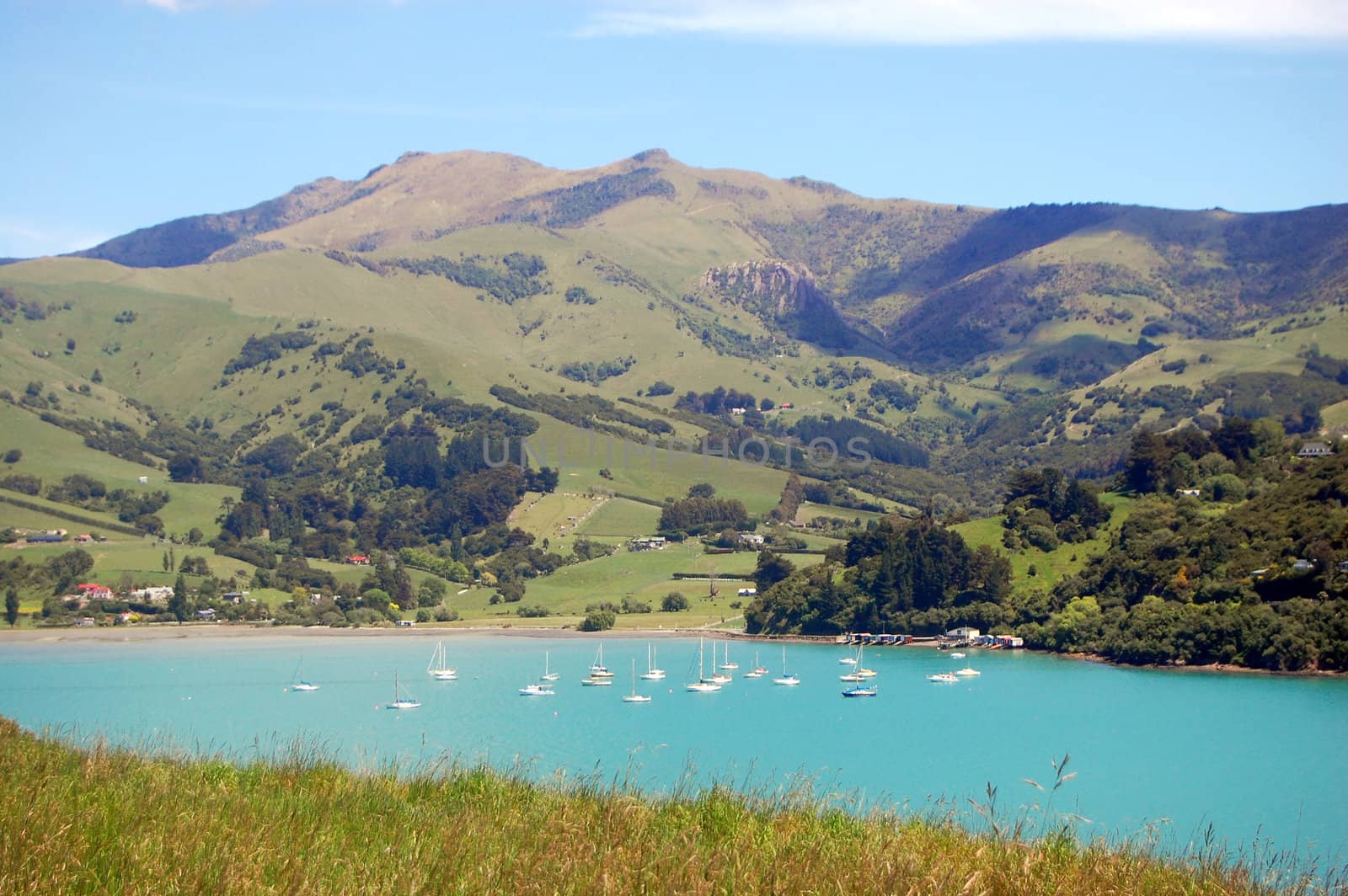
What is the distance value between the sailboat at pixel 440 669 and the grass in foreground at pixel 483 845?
69.9m

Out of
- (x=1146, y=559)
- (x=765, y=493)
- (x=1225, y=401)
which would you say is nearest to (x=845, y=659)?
(x=1146, y=559)

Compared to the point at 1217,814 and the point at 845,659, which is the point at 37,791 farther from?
the point at 845,659

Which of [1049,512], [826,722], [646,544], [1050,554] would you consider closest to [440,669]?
[826,722]

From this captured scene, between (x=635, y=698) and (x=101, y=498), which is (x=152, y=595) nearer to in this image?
(x=101, y=498)

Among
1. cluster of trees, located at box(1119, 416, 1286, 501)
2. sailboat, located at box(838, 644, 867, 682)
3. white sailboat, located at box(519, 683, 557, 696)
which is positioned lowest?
white sailboat, located at box(519, 683, 557, 696)

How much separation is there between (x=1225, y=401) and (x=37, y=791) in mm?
200643

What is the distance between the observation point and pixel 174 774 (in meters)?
14.2

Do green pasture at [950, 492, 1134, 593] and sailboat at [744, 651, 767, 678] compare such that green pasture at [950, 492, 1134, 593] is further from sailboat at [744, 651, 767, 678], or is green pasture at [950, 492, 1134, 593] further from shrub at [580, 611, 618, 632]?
shrub at [580, 611, 618, 632]

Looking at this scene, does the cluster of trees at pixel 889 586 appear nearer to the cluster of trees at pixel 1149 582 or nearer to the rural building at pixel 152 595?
the cluster of trees at pixel 1149 582

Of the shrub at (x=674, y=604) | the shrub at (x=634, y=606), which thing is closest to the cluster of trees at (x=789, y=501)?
the shrub at (x=674, y=604)

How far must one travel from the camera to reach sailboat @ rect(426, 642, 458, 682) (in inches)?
3275

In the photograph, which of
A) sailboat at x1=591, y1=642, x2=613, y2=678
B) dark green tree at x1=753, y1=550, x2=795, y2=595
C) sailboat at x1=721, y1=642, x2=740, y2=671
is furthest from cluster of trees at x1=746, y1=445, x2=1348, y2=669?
sailboat at x1=591, y1=642, x2=613, y2=678

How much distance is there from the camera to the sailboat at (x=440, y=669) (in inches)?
3275

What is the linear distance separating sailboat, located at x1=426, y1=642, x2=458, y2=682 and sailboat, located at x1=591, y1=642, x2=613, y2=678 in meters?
8.04
